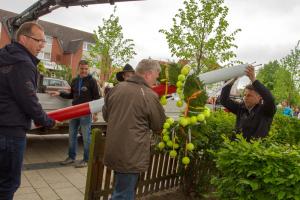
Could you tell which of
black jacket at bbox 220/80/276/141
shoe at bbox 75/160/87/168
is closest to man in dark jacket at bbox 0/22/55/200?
black jacket at bbox 220/80/276/141

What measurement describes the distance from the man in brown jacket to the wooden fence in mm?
827

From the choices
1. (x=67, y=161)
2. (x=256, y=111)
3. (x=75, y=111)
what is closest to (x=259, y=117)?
(x=256, y=111)

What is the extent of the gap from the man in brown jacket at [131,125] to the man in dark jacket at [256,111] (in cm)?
151

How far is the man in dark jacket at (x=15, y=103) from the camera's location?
3.00 m

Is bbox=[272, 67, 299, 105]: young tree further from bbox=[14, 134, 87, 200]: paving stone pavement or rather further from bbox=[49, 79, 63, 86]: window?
bbox=[14, 134, 87, 200]: paving stone pavement

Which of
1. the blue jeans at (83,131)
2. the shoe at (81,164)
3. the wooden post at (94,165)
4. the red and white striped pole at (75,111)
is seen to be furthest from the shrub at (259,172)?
the shoe at (81,164)

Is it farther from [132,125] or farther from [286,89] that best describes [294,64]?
[132,125]

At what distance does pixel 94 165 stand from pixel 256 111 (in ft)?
7.03

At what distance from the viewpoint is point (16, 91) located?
2988mm

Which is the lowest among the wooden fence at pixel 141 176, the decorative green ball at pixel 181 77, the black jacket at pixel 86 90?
the wooden fence at pixel 141 176

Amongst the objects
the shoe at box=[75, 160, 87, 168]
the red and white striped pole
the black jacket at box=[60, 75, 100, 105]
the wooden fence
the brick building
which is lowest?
the shoe at box=[75, 160, 87, 168]

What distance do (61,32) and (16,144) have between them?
57.1 metres

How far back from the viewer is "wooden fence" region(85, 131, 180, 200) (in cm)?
402

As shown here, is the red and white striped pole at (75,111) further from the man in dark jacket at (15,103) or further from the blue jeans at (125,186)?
the blue jeans at (125,186)
